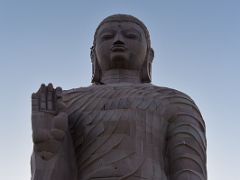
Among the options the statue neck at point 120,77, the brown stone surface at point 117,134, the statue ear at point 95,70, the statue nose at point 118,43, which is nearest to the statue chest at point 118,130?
the brown stone surface at point 117,134

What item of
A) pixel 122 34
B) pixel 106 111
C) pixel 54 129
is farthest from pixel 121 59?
pixel 54 129

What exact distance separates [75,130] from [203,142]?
230cm

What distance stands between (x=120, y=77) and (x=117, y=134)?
207 centimetres

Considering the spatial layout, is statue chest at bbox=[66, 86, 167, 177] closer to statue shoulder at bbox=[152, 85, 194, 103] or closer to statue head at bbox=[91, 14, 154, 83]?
statue shoulder at bbox=[152, 85, 194, 103]

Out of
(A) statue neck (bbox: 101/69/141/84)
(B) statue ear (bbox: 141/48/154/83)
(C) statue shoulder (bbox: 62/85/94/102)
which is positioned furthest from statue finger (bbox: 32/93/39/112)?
(B) statue ear (bbox: 141/48/154/83)

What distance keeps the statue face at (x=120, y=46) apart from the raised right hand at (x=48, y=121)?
89.3 inches

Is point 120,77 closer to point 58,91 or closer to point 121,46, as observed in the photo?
point 121,46

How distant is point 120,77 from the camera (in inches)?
655

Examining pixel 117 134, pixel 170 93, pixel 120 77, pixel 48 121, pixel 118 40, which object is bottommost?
→ pixel 117 134

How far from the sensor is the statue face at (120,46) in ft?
54.3

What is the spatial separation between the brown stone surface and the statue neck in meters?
0.18

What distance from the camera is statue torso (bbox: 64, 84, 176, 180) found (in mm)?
14375

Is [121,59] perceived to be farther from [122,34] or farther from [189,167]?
[189,167]

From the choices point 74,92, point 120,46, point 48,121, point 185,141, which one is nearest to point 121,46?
point 120,46
